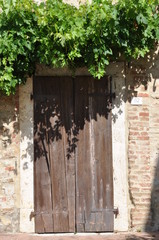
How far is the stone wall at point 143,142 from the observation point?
23.3ft

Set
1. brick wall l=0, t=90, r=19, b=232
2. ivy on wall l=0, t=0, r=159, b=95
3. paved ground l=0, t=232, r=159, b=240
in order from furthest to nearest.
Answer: brick wall l=0, t=90, r=19, b=232
paved ground l=0, t=232, r=159, b=240
ivy on wall l=0, t=0, r=159, b=95

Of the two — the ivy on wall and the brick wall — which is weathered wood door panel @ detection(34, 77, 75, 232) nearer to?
the brick wall

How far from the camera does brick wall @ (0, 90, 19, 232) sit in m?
7.05

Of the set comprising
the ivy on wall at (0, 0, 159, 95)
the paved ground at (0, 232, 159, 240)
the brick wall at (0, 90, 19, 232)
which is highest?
the ivy on wall at (0, 0, 159, 95)

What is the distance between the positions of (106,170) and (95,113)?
873mm

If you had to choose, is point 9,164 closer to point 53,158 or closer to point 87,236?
point 53,158

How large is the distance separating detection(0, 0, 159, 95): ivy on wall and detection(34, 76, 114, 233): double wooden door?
1.65 ft

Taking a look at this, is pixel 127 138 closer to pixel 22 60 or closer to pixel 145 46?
pixel 145 46

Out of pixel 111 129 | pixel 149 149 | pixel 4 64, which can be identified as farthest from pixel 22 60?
pixel 149 149

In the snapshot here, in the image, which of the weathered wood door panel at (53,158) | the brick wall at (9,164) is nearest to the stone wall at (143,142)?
the weathered wood door panel at (53,158)

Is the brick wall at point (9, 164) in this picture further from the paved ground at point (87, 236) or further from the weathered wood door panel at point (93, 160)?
the weathered wood door panel at point (93, 160)

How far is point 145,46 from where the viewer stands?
6.93m

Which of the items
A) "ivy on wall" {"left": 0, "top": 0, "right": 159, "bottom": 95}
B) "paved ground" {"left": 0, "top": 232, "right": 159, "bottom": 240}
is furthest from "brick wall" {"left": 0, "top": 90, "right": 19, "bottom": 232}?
"ivy on wall" {"left": 0, "top": 0, "right": 159, "bottom": 95}

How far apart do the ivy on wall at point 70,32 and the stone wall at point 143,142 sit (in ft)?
1.54
